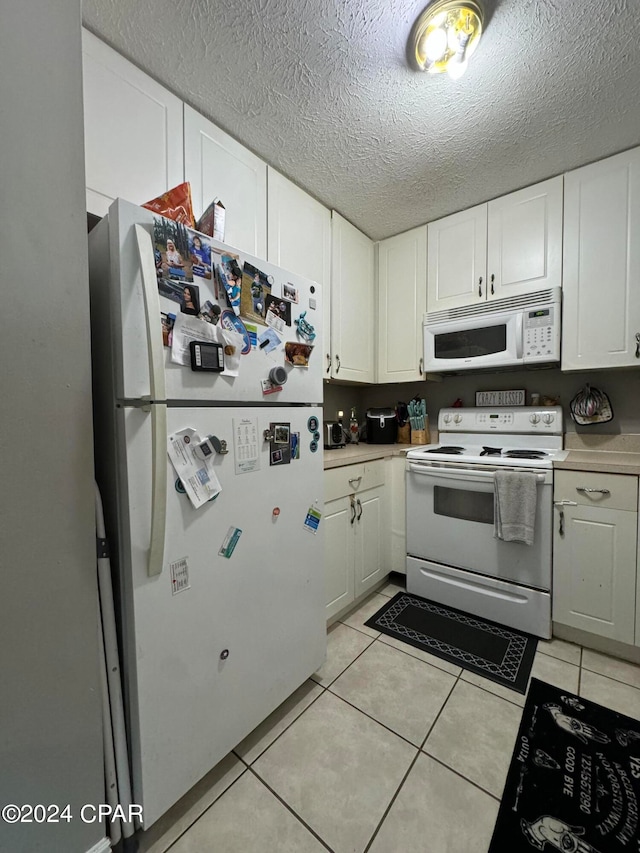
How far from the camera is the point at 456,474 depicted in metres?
1.89

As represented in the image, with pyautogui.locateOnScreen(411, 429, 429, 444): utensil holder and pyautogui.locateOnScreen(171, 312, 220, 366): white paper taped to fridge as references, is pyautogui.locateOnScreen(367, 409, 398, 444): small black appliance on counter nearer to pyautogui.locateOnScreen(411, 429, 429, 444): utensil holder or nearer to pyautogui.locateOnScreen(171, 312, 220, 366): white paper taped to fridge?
pyautogui.locateOnScreen(411, 429, 429, 444): utensil holder

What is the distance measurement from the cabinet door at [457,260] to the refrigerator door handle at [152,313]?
6.28 feet

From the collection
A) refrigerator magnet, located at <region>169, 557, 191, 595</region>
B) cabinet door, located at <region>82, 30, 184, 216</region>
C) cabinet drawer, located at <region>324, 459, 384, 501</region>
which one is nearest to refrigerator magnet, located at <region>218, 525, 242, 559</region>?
refrigerator magnet, located at <region>169, 557, 191, 595</region>

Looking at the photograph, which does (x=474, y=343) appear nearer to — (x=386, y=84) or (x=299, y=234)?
(x=299, y=234)

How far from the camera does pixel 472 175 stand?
6.03 feet

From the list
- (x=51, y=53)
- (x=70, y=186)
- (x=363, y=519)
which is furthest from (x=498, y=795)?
(x=51, y=53)

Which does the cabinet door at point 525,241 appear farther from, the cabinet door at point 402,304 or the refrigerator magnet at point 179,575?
the refrigerator magnet at point 179,575

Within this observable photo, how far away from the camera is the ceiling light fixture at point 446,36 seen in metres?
1.06

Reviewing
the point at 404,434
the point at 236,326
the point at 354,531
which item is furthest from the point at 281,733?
the point at 404,434

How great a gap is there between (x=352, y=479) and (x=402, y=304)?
53.5 inches

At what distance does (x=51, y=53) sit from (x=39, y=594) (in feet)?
3.39

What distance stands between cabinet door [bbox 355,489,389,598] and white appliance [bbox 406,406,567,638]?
17 cm

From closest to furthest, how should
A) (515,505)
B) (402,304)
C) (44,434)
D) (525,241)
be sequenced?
(44,434) → (515,505) → (525,241) → (402,304)

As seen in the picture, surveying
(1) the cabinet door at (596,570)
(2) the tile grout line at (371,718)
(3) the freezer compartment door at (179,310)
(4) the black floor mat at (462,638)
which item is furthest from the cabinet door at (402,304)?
(2) the tile grout line at (371,718)
